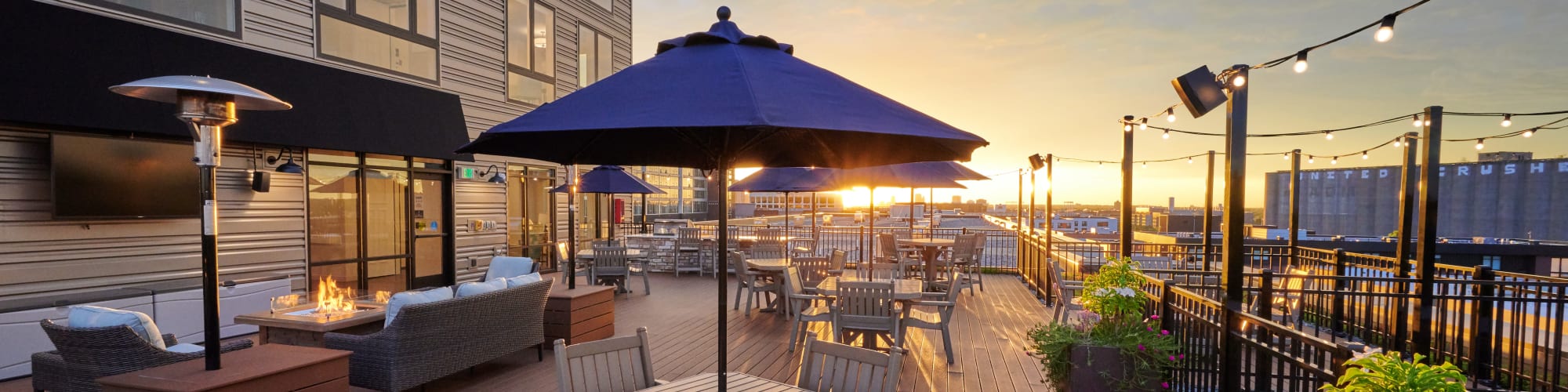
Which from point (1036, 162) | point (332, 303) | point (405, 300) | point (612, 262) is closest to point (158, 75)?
point (332, 303)

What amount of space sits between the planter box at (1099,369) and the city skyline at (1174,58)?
5.98 metres

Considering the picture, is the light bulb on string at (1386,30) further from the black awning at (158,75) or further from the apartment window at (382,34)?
the apartment window at (382,34)

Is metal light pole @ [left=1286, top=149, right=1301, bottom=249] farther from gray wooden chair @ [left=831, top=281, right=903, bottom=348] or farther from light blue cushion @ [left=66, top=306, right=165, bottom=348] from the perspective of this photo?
light blue cushion @ [left=66, top=306, right=165, bottom=348]

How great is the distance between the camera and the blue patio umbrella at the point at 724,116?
2.02m

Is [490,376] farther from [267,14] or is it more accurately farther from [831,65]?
[831,65]

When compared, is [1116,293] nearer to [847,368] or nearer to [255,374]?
[847,368]

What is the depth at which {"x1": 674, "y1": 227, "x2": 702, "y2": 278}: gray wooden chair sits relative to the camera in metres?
12.3

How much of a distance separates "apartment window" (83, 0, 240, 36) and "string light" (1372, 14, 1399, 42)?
34.6ft

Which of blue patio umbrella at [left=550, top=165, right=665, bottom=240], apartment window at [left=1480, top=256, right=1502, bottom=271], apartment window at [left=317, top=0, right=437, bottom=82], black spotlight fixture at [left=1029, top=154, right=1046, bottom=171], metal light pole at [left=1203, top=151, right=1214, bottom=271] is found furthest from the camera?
apartment window at [left=1480, top=256, right=1502, bottom=271]

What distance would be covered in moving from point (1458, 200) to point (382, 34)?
58728 mm

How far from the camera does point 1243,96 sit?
15.9ft

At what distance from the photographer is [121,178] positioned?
5938mm

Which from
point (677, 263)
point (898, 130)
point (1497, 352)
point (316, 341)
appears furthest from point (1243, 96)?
point (677, 263)

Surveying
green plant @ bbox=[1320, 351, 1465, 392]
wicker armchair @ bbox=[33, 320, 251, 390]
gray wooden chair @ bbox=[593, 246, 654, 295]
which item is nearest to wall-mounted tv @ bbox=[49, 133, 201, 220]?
wicker armchair @ bbox=[33, 320, 251, 390]
